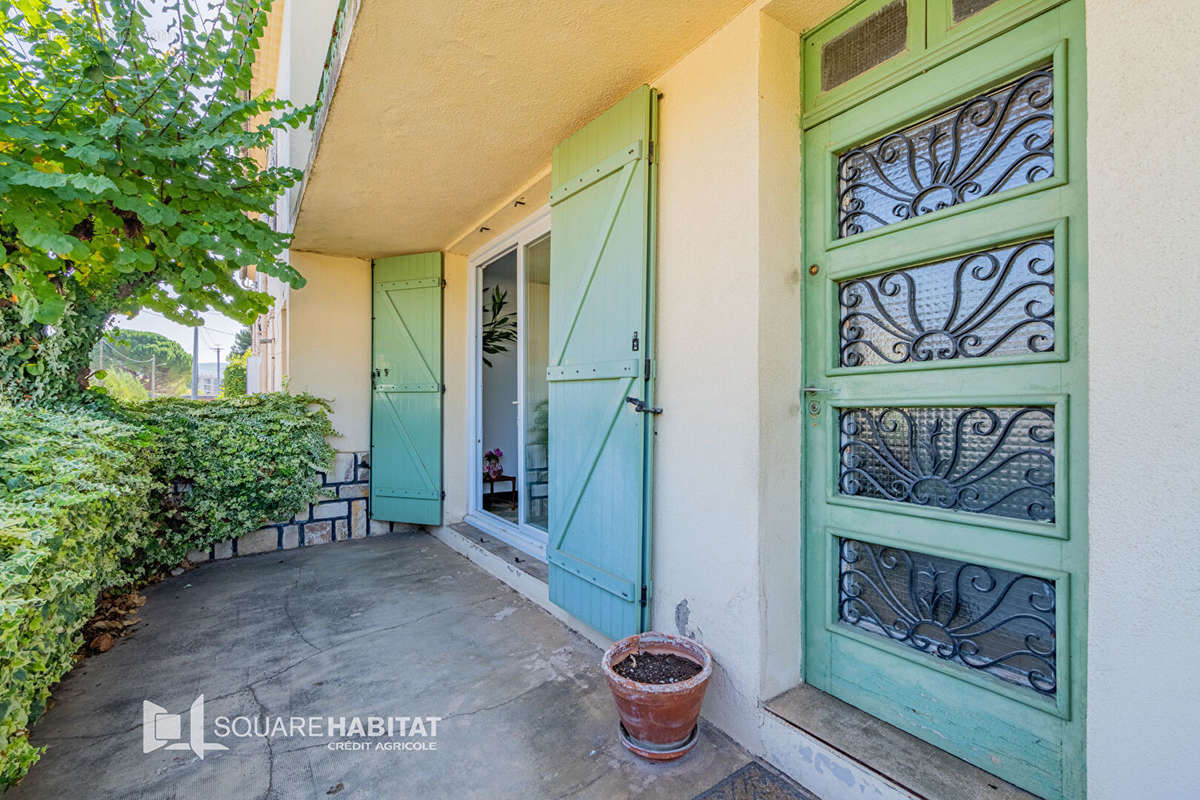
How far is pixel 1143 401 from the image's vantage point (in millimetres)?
1031

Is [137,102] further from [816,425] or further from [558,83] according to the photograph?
[816,425]

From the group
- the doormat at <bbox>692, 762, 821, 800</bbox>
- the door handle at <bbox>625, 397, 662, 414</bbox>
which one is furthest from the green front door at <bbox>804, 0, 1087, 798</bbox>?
the door handle at <bbox>625, 397, 662, 414</bbox>

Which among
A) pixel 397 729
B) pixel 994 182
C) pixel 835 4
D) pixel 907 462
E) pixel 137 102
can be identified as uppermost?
pixel 137 102

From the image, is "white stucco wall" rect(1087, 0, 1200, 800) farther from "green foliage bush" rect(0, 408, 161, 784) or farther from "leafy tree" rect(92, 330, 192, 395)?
"leafy tree" rect(92, 330, 192, 395)

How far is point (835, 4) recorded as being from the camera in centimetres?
171

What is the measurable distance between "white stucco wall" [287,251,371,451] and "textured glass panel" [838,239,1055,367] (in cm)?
428

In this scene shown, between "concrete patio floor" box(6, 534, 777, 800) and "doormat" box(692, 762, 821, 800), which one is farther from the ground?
"doormat" box(692, 762, 821, 800)

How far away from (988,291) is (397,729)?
239 cm

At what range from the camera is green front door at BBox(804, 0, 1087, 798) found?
4.08 ft

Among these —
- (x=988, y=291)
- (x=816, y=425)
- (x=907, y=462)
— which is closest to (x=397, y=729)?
(x=816, y=425)

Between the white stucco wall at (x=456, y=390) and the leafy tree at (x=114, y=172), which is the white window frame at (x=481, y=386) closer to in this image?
the white stucco wall at (x=456, y=390)

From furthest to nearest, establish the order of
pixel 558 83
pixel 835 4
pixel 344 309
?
pixel 344 309 → pixel 558 83 → pixel 835 4

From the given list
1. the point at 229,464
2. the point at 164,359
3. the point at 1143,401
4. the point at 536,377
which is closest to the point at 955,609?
the point at 1143,401

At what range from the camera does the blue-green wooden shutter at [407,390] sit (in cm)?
440
